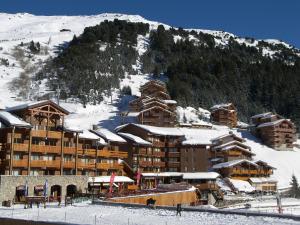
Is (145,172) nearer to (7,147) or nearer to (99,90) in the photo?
(7,147)

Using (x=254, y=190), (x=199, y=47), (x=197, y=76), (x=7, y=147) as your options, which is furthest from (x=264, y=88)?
(x=7, y=147)

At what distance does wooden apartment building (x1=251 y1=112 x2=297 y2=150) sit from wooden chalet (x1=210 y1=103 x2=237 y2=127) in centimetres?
729

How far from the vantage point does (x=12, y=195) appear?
1992 inches

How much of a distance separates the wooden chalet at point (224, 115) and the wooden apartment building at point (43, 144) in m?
54.9

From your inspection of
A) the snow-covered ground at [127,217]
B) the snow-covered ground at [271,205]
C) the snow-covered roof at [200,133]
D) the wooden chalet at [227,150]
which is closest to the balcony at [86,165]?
the snow-covered ground at [271,205]

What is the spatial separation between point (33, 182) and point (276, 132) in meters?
67.4

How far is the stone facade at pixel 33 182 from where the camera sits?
50.2 metres

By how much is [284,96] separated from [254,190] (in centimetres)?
6655

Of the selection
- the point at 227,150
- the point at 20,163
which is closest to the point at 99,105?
the point at 227,150

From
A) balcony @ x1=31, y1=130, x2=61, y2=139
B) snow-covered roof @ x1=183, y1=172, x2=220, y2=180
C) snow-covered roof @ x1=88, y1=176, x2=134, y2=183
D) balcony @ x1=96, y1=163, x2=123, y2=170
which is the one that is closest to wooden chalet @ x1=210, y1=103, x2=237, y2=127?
snow-covered roof @ x1=183, y1=172, x2=220, y2=180

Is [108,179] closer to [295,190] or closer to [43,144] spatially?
[43,144]

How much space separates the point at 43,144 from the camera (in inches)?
2328

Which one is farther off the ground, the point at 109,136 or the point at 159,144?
the point at 109,136

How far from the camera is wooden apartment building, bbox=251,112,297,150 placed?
107 meters
